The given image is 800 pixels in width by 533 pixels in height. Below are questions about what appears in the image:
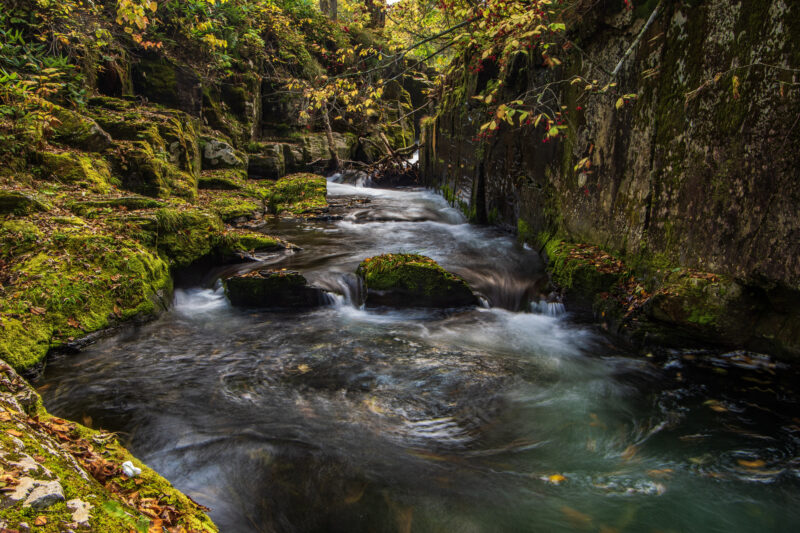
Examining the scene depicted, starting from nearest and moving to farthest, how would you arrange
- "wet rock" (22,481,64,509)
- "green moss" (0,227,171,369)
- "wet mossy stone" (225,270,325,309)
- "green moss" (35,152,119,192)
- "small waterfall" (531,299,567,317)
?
"wet rock" (22,481,64,509)
"green moss" (0,227,171,369)
"small waterfall" (531,299,567,317)
"wet mossy stone" (225,270,325,309)
"green moss" (35,152,119,192)

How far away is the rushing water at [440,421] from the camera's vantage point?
9.14ft

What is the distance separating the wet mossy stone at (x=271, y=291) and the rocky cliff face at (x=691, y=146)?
14.1 feet

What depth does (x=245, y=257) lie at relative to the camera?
772 cm

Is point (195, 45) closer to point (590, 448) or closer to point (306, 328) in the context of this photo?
point (306, 328)

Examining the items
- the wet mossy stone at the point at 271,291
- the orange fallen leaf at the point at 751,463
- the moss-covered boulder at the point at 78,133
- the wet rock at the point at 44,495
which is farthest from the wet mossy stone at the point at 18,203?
the orange fallen leaf at the point at 751,463

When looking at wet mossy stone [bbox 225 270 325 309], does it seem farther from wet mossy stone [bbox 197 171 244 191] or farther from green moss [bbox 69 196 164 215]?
wet mossy stone [bbox 197 171 244 191]

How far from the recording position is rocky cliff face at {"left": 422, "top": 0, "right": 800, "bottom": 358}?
3.32m

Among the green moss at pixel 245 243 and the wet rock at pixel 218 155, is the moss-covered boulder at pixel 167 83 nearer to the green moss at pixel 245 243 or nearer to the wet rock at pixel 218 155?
the wet rock at pixel 218 155

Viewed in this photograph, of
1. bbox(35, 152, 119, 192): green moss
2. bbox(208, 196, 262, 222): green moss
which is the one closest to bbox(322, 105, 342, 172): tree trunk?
bbox(208, 196, 262, 222): green moss

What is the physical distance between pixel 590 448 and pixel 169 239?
6561 millimetres

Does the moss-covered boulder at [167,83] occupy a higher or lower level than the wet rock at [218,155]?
higher

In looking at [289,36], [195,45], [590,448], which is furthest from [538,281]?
[289,36]

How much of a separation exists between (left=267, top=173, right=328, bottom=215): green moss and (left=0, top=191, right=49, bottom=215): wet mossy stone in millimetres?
6586

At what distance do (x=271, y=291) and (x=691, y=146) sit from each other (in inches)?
220
